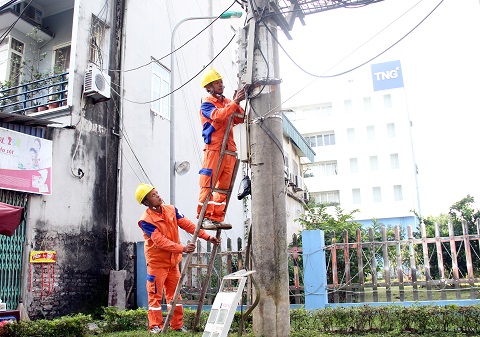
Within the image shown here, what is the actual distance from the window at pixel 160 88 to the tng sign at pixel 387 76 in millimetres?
31310

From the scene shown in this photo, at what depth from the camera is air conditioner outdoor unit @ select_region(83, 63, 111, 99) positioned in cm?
1130

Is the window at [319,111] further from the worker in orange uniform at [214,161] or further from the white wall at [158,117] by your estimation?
the worker in orange uniform at [214,161]

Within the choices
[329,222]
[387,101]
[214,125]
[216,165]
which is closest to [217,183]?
[216,165]

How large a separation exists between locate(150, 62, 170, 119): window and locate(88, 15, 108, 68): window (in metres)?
2.44

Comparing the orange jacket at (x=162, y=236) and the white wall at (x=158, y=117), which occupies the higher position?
the white wall at (x=158, y=117)

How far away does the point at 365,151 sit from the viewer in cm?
4247

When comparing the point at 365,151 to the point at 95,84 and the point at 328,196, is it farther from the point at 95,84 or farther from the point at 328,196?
the point at 95,84

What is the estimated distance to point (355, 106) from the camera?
43312mm

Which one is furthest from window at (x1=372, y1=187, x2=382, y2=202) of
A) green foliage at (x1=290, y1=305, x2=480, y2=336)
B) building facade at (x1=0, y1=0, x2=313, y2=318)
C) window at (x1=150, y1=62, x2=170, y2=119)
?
green foliage at (x1=290, y1=305, x2=480, y2=336)

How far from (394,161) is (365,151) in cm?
277

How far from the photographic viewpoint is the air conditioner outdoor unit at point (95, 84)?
37.1 feet

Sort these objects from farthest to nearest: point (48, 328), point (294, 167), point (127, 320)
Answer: point (294, 167) < point (127, 320) < point (48, 328)

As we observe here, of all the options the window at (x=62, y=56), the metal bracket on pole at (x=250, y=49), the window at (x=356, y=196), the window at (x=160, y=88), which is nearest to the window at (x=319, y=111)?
the window at (x=356, y=196)

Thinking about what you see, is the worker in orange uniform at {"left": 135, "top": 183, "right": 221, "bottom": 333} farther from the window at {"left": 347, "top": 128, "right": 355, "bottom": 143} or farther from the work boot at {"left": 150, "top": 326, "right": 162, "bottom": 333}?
the window at {"left": 347, "top": 128, "right": 355, "bottom": 143}
